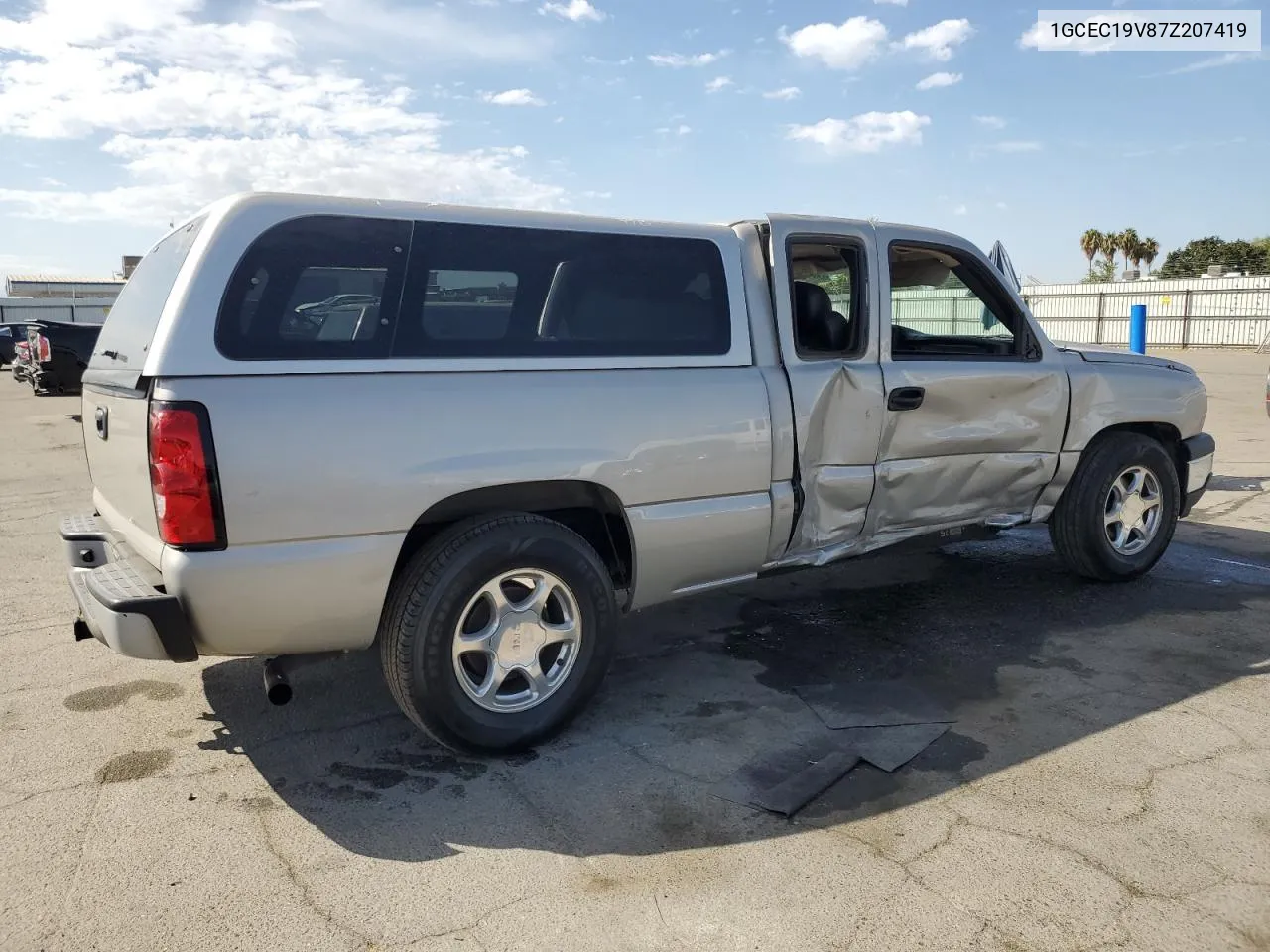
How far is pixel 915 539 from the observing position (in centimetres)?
473

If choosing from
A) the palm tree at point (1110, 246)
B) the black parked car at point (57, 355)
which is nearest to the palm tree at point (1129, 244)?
the palm tree at point (1110, 246)

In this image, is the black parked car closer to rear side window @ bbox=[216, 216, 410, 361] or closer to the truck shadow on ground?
the truck shadow on ground

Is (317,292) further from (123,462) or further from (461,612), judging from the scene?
Result: (461,612)

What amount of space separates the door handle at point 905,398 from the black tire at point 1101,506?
134cm

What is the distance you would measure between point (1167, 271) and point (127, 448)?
6075 cm

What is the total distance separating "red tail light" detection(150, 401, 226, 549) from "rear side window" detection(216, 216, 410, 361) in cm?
25

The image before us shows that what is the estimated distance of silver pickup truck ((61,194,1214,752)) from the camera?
117 inches

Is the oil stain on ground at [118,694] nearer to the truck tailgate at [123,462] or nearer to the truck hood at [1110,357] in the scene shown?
the truck tailgate at [123,462]

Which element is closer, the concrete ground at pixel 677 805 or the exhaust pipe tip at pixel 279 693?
the concrete ground at pixel 677 805

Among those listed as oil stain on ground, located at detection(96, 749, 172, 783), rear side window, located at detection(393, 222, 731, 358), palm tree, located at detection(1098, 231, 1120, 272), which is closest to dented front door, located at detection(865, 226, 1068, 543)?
rear side window, located at detection(393, 222, 731, 358)

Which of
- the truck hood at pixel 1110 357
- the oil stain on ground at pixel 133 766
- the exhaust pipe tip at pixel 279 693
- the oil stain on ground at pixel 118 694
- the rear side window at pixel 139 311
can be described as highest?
the rear side window at pixel 139 311

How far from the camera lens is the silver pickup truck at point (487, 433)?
297 centimetres

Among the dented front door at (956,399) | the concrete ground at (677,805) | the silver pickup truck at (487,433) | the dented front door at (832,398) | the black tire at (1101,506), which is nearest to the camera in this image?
the concrete ground at (677,805)

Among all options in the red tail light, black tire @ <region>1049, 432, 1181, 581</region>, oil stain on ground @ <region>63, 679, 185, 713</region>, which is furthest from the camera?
black tire @ <region>1049, 432, 1181, 581</region>
